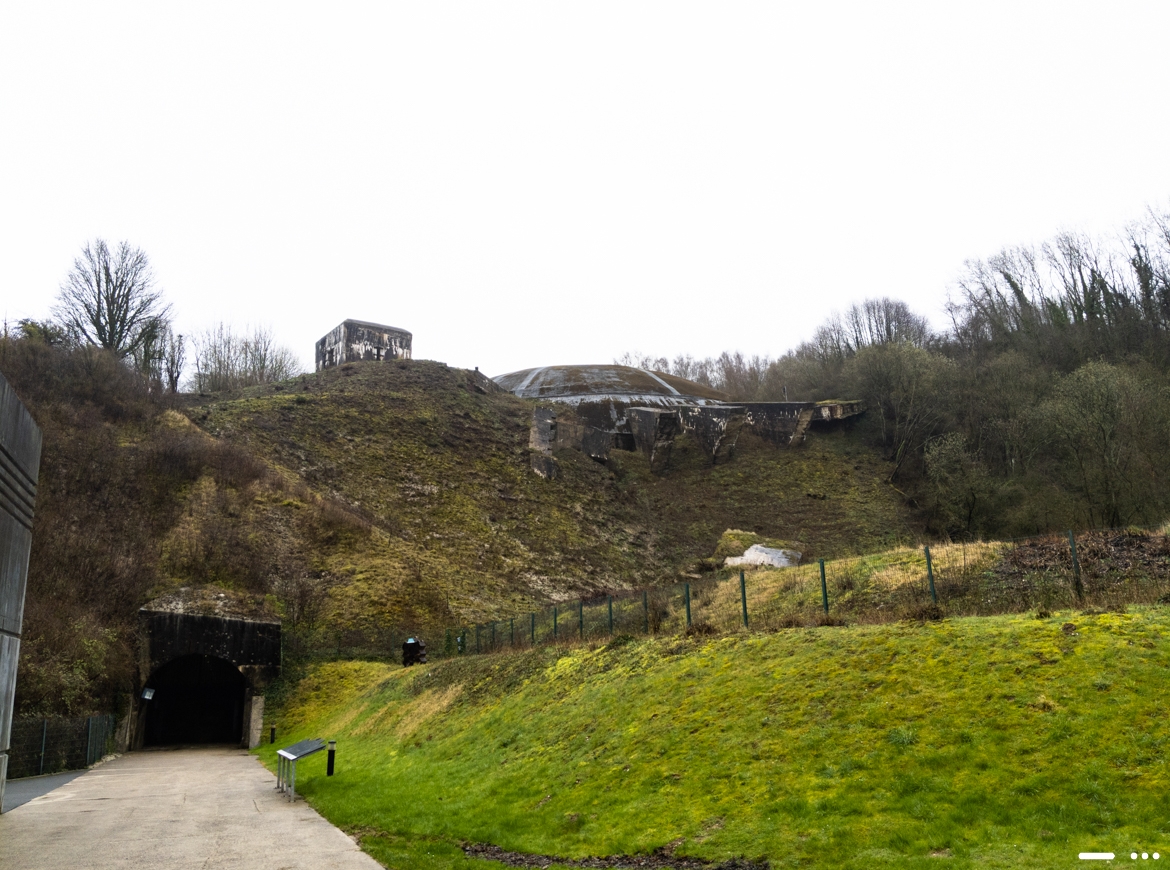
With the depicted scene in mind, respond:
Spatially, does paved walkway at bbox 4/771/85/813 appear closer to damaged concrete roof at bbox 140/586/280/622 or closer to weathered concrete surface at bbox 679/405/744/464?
damaged concrete roof at bbox 140/586/280/622

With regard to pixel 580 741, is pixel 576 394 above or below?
above

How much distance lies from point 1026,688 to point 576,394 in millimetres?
66256

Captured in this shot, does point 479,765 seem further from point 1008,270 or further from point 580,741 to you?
point 1008,270

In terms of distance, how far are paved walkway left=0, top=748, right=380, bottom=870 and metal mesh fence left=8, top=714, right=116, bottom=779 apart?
201 centimetres

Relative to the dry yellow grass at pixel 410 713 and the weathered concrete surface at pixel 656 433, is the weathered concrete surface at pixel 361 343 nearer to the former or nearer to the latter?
the weathered concrete surface at pixel 656 433

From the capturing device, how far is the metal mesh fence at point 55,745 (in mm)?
19516

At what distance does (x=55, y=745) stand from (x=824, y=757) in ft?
66.7

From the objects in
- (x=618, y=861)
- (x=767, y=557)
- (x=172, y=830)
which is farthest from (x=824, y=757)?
(x=767, y=557)

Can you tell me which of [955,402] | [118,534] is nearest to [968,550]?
[118,534]

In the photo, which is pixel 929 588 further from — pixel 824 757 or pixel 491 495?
pixel 491 495

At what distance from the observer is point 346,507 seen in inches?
1732

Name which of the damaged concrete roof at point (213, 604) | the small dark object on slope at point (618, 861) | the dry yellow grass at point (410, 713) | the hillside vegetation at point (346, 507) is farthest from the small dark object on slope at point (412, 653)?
the small dark object on slope at point (618, 861)

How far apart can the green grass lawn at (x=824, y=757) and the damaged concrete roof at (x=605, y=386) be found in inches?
2216

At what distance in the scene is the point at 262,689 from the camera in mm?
28859
